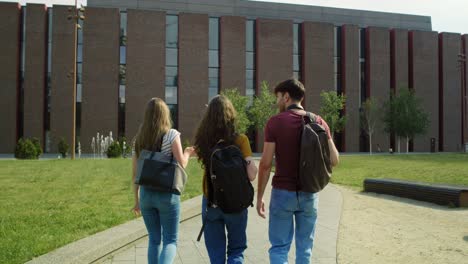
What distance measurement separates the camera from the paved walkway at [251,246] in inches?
217

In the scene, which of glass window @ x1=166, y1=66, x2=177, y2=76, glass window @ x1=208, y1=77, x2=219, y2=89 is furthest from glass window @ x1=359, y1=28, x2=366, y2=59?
glass window @ x1=166, y1=66, x2=177, y2=76

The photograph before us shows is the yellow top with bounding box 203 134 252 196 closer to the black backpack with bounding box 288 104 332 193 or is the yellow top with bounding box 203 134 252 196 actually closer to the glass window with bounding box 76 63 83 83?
the black backpack with bounding box 288 104 332 193

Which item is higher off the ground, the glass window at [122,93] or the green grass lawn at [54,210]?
the glass window at [122,93]

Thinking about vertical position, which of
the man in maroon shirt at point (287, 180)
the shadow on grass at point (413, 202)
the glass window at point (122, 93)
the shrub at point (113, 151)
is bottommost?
the shadow on grass at point (413, 202)

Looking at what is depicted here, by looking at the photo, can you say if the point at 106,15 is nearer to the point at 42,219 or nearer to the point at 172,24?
the point at 172,24

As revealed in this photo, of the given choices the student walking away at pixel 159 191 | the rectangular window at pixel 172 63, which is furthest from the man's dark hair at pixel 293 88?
the rectangular window at pixel 172 63

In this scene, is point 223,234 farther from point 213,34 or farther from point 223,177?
point 213,34

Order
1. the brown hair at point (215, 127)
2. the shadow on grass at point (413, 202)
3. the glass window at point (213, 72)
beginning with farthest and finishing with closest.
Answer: the glass window at point (213, 72)
the shadow on grass at point (413, 202)
the brown hair at point (215, 127)

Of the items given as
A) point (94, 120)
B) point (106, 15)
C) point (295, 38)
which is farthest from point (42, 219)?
point (295, 38)

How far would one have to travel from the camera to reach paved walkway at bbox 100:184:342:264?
5504 millimetres

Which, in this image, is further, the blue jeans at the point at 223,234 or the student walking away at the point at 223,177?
the blue jeans at the point at 223,234

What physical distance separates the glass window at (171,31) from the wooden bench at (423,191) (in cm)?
3611

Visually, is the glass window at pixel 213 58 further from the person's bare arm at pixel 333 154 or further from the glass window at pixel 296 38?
the person's bare arm at pixel 333 154

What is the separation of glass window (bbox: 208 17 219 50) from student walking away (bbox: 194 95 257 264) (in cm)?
4386
